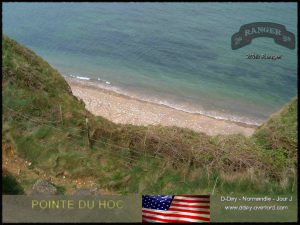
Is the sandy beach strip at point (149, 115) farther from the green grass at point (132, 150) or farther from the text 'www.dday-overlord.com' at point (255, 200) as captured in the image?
the text 'www.dday-overlord.com' at point (255, 200)

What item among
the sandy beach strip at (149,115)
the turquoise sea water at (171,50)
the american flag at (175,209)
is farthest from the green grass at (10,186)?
the turquoise sea water at (171,50)

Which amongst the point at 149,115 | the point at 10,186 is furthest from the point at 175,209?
the point at 149,115

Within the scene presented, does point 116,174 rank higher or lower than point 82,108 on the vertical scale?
lower

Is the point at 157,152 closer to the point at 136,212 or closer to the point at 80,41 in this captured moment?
the point at 136,212

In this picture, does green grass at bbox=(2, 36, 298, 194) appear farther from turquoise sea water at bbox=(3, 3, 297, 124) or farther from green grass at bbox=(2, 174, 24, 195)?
turquoise sea water at bbox=(3, 3, 297, 124)

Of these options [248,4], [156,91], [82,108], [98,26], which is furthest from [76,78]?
[248,4]
